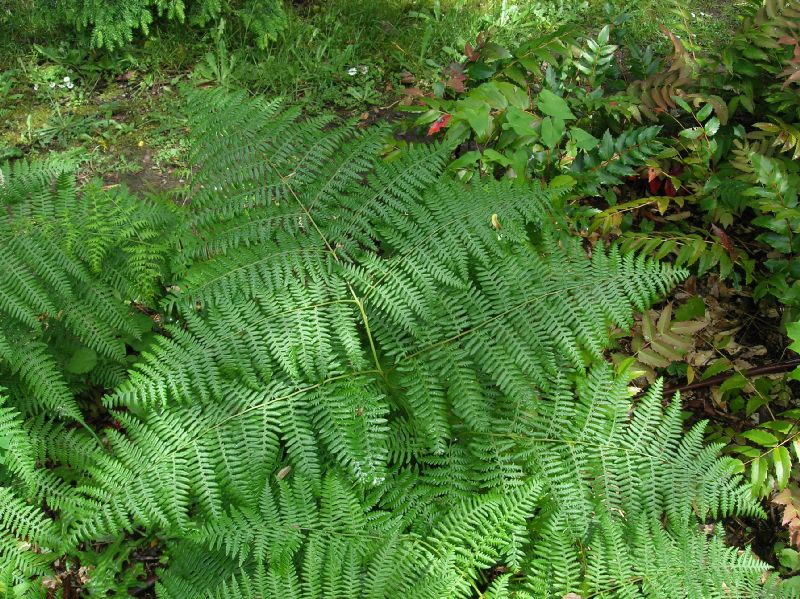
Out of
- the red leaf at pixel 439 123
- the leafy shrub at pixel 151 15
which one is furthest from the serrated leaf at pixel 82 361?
the leafy shrub at pixel 151 15

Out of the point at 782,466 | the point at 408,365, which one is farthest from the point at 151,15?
the point at 782,466

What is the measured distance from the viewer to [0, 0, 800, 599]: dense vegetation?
6.98ft

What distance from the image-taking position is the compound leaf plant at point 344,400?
210 centimetres

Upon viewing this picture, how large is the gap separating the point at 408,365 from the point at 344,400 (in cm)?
27

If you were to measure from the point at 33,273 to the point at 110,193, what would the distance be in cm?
48

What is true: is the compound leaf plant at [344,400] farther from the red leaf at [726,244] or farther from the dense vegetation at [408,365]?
the red leaf at [726,244]

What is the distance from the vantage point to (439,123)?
311cm

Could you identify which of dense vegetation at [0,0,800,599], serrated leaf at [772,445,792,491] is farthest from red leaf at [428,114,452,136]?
serrated leaf at [772,445,792,491]

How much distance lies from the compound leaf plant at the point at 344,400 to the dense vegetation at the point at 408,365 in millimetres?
11

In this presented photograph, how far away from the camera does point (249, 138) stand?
2568mm

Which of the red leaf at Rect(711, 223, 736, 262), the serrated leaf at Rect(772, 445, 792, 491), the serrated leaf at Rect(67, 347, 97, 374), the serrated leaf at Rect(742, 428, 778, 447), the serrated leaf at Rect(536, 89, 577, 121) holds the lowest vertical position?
the serrated leaf at Rect(772, 445, 792, 491)

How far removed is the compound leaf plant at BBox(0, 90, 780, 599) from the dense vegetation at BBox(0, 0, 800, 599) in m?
0.01

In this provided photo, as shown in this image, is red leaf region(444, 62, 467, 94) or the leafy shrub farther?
the leafy shrub

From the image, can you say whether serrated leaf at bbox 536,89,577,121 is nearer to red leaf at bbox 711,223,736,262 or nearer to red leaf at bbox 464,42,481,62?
red leaf at bbox 464,42,481,62
